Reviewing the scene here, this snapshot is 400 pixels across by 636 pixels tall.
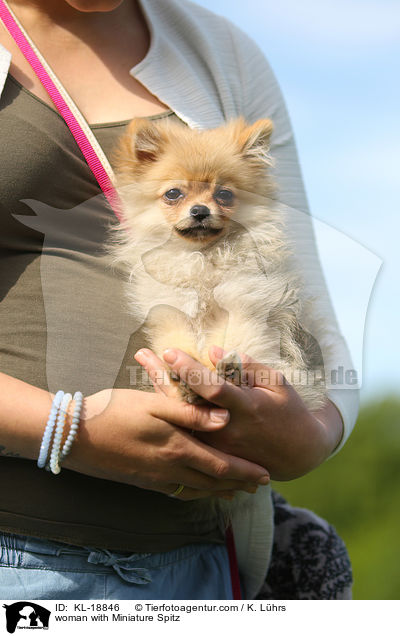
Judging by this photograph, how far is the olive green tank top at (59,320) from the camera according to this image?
164 centimetres

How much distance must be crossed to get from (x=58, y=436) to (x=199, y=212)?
710 millimetres

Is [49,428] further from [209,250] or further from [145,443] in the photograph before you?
[209,250]

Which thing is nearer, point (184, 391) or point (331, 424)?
point (184, 391)

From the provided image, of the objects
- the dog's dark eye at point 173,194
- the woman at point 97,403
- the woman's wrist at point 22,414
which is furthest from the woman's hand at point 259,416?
the dog's dark eye at point 173,194

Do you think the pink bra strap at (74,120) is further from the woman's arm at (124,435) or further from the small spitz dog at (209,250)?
the woman's arm at (124,435)

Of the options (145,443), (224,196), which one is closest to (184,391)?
(145,443)

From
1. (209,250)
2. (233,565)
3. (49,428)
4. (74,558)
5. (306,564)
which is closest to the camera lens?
(49,428)

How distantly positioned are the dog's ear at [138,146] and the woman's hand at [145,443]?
2.36 ft

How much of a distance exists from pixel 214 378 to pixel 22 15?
1.38 m

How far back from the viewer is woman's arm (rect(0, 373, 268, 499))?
5.05ft

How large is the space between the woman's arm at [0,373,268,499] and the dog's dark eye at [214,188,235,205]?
62 cm

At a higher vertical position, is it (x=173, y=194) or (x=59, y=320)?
(x=173, y=194)

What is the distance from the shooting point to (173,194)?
1842mm

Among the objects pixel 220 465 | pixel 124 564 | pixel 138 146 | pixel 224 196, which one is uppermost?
pixel 138 146
